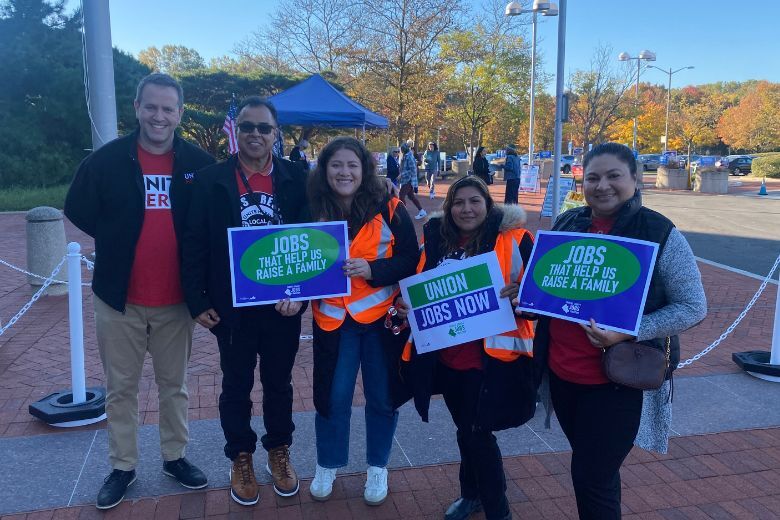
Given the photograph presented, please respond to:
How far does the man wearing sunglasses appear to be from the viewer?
306 cm

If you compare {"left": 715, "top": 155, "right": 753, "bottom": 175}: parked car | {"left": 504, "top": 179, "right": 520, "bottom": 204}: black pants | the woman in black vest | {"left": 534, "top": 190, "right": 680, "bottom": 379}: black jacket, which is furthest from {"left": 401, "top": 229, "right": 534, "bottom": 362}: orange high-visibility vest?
{"left": 715, "top": 155, "right": 753, "bottom": 175}: parked car

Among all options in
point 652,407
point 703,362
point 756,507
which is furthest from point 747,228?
point 652,407

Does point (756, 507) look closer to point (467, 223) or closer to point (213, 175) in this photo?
point (467, 223)

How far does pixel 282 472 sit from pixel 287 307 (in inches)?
39.6

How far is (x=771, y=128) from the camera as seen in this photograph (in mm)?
46344

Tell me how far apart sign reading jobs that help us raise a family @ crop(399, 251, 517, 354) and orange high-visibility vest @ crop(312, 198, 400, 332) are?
7.9 inches

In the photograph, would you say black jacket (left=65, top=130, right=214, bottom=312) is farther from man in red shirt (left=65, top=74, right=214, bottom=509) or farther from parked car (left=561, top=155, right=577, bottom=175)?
parked car (left=561, top=155, right=577, bottom=175)

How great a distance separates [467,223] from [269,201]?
1.03 metres

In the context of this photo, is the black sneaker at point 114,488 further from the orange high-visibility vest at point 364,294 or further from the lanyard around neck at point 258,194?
the lanyard around neck at point 258,194

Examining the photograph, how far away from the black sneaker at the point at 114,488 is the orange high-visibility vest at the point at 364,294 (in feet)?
4.52

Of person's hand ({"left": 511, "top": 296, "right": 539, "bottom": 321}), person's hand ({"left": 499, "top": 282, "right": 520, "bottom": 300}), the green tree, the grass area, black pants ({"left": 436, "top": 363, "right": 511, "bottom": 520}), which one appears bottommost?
black pants ({"left": 436, "top": 363, "right": 511, "bottom": 520})

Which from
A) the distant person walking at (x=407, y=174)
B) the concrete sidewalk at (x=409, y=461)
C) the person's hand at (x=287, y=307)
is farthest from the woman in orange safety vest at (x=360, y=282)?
the distant person walking at (x=407, y=174)

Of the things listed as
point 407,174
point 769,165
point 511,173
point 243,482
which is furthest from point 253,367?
point 769,165

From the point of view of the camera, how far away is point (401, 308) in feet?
10.3
